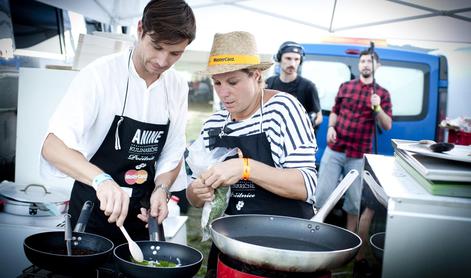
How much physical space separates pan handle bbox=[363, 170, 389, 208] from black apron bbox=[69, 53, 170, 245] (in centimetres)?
86

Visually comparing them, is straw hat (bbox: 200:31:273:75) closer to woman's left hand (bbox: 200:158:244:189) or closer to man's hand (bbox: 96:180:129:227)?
woman's left hand (bbox: 200:158:244:189)

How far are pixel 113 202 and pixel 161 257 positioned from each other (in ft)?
0.85

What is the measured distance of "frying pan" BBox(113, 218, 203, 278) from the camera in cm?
131

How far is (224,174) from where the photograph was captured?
5.33 ft

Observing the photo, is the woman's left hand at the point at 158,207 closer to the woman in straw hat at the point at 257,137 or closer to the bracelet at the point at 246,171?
the woman in straw hat at the point at 257,137

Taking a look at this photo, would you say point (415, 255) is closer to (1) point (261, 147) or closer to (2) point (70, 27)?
(1) point (261, 147)

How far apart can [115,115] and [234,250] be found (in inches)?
34.5

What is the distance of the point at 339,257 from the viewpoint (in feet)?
4.01

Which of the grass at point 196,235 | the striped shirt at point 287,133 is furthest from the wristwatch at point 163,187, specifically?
the grass at point 196,235

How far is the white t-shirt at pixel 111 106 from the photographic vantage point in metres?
1.75

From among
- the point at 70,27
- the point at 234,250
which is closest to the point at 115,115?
the point at 234,250

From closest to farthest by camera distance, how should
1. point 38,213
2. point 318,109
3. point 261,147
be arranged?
point 261,147 → point 38,213 → point 318,109

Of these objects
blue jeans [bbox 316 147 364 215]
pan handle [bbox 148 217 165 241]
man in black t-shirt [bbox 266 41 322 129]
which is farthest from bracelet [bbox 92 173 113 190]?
blue jeans [bbox 316 147 364 215]

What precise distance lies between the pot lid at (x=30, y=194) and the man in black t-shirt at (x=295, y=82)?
8.13 feet
